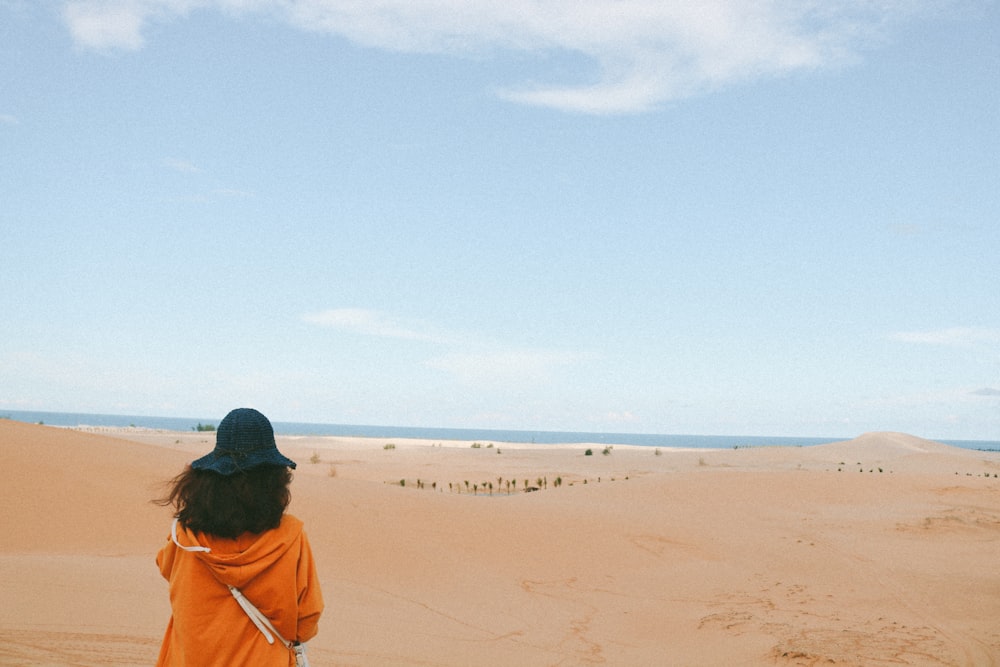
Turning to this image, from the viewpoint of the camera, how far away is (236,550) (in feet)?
10.2

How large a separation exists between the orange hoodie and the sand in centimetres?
423

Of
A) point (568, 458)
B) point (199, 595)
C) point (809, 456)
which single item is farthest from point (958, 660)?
point (809, 456)

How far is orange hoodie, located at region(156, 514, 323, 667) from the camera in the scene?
308cm

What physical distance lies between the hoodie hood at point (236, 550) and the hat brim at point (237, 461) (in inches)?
8.4

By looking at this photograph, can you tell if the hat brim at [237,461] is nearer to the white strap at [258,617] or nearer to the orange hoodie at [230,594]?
the orange hoodie at [230,594]

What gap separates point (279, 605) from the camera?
3135mm

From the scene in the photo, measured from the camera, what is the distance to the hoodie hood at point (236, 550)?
10.0 feet

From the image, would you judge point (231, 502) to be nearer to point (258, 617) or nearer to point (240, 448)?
point (240, 448)

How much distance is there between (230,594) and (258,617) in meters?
0.13

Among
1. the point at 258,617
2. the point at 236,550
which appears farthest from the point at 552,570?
the point at 236,550

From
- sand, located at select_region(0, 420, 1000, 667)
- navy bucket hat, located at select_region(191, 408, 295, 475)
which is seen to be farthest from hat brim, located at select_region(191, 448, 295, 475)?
sand, located at select_region(0, 420, 1000, 667)

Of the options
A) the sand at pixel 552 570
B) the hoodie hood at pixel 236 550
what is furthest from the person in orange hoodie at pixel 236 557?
the sand at pixel 552 570

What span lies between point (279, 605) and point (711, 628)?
6855mm

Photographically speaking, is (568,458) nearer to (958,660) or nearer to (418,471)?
(418,471)
